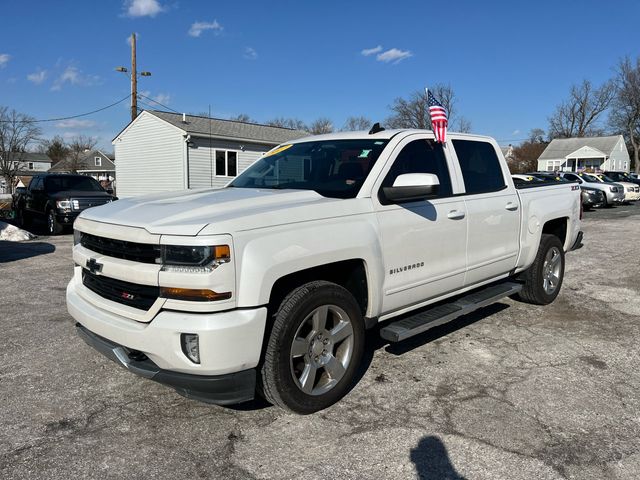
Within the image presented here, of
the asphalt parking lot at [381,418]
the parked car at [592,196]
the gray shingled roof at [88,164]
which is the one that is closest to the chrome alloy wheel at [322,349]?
the asphalt parking lot at [381,418]

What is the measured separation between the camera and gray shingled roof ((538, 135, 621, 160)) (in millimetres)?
69688

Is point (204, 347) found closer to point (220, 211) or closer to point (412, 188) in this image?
point (220, 211)

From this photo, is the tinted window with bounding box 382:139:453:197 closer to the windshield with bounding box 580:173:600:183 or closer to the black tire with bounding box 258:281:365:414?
the black tire with bounding box 258:281:365:414

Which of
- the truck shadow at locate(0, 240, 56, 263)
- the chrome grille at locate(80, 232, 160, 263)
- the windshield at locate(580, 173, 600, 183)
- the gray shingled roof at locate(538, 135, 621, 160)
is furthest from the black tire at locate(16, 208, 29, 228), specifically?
the gray shingled roof at locate(538, 135, 621, 160)

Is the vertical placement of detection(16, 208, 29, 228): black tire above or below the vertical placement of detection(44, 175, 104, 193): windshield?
below

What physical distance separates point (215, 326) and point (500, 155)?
3.74m

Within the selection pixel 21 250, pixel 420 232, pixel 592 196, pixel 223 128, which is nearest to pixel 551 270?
pixel 420 232

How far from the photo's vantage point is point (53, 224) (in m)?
13.2

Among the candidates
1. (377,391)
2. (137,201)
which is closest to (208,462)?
(377,391)

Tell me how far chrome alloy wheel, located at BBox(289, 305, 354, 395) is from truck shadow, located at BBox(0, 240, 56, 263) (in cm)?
803

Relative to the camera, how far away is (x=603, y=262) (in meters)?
9.03

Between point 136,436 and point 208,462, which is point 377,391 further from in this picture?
point 136,436

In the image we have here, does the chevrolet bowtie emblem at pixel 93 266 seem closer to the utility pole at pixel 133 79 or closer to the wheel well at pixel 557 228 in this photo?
the wheel well at pixel 557 228

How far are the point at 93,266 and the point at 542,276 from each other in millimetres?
4740
